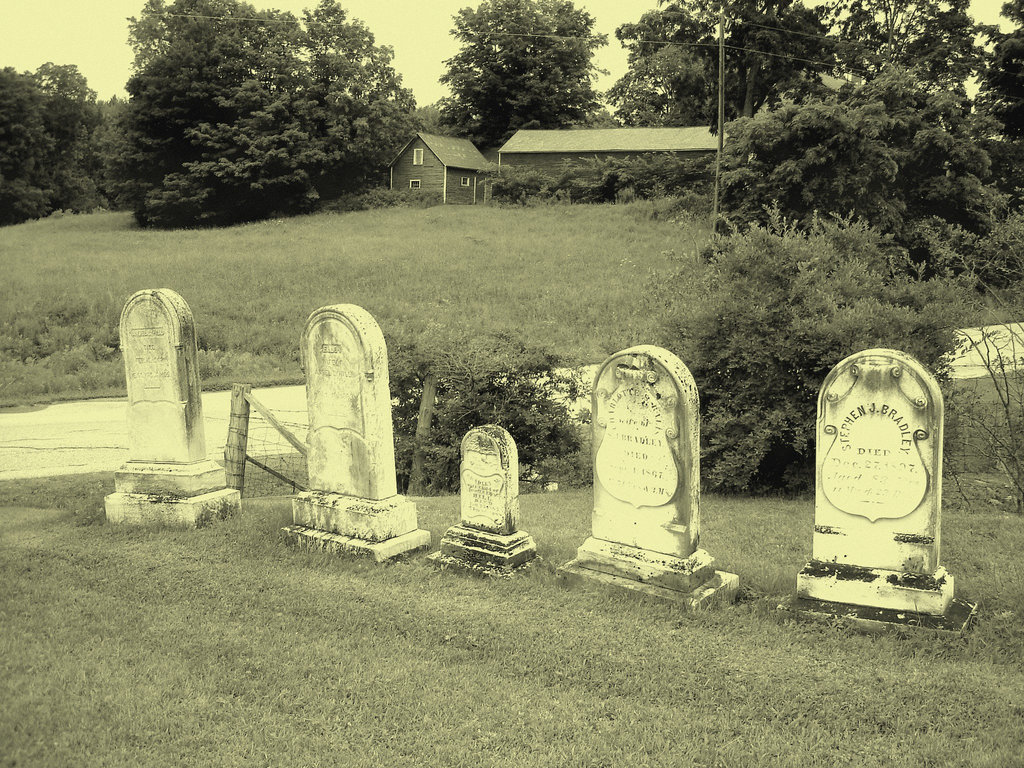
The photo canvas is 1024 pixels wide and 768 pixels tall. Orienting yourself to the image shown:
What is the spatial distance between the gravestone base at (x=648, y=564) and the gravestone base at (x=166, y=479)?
3.86 metres

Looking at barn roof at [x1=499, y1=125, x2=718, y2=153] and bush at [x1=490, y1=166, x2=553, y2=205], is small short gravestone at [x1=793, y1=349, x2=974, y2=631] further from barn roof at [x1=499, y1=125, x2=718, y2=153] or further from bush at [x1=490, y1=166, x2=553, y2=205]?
bush at [x1=490, y1=166, x2=553, y2=205]

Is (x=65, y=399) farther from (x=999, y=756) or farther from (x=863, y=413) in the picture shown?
(x=999, y=756)

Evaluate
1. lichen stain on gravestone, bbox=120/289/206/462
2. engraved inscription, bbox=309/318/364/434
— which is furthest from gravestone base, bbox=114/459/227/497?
engraved inscription, bbox=309/318/364/434

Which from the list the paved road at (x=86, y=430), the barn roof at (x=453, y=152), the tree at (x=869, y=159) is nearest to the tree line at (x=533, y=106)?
the tree at (x=869, y=159)

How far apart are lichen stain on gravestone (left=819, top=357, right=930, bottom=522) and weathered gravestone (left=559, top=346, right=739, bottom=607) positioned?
896 millimetres

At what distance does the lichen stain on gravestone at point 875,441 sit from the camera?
511 centimetres

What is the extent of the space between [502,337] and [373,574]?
5254 millimetres

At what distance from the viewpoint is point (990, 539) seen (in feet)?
24.3

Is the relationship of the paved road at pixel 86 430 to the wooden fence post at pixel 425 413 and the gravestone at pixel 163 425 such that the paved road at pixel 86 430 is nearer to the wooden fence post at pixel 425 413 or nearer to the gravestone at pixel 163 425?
the wooden fence post at pixel 425 413

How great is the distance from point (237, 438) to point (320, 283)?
729 inches

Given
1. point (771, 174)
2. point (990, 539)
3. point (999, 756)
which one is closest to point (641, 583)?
point (999, 756)

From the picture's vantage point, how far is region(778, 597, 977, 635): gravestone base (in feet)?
16.2

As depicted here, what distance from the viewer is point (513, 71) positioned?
205ft

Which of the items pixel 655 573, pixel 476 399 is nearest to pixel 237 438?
pixel 476 399
